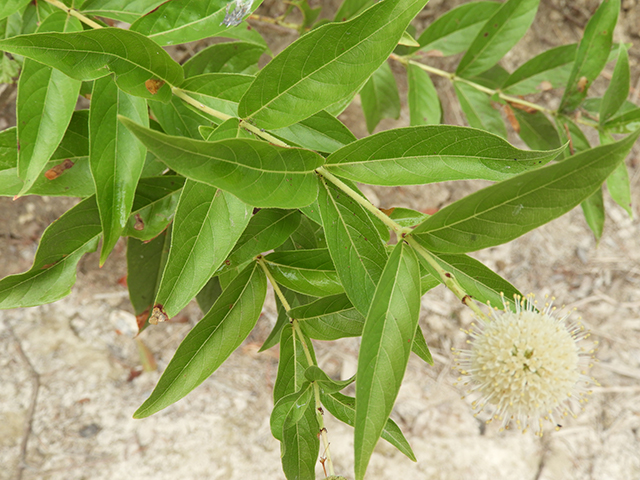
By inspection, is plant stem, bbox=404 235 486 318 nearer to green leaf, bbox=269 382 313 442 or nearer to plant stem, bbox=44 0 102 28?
green leaf, bbox=269 382 313 442

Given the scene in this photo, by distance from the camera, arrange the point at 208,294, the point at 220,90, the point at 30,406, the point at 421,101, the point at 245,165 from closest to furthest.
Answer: the point at 245,165, the point at 220,90, the point at 208,294, the point at 421,101, the point at 30,406

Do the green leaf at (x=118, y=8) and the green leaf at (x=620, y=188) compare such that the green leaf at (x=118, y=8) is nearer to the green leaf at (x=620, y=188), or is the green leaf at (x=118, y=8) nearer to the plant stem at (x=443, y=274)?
the plant stem at (x=443, y=274)

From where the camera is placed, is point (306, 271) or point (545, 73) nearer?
point (306, 271)

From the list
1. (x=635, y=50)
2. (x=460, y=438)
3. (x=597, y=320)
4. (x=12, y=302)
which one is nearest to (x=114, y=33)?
(x=12, y=302)

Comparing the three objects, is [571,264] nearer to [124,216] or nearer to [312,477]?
[312,477]

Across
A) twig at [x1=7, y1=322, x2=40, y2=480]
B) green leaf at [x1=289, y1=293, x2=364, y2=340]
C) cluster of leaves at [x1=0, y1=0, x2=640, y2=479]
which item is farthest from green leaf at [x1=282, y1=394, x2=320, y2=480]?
twig at [x1=7, y1=322, x2=40, y2=480]

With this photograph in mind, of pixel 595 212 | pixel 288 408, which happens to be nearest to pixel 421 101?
pixel 595 212

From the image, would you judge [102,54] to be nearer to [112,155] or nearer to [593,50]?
[112,155]

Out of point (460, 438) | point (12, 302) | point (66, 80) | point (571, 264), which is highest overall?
point (66, 80)
